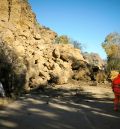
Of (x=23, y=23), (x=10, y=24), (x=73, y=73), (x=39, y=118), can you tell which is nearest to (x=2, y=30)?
(x=10, y=24)

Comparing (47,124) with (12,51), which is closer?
(47,124)

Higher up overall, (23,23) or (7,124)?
(23,23)

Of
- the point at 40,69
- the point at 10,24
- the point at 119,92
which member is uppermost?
the point at 10,24

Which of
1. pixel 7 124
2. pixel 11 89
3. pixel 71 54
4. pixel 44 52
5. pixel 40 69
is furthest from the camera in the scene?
pixel 71 54

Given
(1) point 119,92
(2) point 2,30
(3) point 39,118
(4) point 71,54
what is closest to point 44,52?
(4) point 71,54

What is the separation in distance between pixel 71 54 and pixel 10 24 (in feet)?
37.1

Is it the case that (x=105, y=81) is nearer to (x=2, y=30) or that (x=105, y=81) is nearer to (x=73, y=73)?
(x=73, y=73)

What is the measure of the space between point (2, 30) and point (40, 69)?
5952 millimetres

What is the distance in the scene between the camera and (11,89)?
19750mm

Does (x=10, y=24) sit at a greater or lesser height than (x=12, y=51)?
greater

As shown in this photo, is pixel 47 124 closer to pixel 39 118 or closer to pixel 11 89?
pixel 39 118

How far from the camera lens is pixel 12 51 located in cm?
2125

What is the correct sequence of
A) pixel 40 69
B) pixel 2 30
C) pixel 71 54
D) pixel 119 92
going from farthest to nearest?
1. pixel 71 54
2. pixel 40 69
3. pixel 2 30
4. pixel 119 92

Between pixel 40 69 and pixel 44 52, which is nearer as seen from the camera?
pixel 40 69
